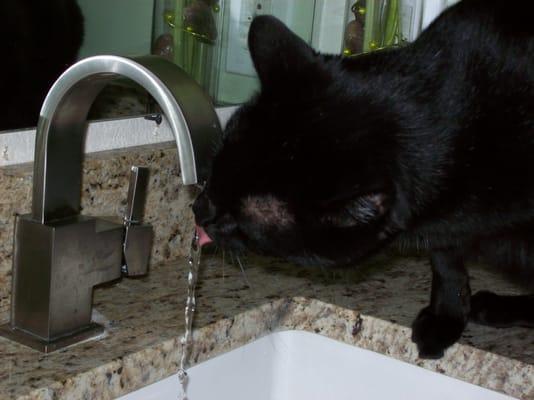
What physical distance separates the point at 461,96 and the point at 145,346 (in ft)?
1.29

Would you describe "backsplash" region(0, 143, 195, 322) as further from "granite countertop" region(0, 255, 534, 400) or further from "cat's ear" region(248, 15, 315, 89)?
"cat's ear" region(248, 15, 315, 89)

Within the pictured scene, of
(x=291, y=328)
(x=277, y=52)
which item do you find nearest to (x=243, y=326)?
(x=291, y=328)

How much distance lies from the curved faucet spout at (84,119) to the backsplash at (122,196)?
0.06m

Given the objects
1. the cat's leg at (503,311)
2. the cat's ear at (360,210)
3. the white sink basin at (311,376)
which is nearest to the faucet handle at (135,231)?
the white sink basin at (311,376)

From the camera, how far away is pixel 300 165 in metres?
0.77

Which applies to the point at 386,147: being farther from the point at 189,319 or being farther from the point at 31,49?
the point at 31,49

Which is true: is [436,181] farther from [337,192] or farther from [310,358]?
[310,358]

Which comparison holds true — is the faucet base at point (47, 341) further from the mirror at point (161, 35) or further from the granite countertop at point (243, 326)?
the mirror at point (161, 35)

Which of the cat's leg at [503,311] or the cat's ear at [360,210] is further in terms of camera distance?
the cat's leg at [503,311]

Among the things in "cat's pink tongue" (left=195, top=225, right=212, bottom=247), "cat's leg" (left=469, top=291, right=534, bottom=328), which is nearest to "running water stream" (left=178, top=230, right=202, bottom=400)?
"cat's pink tongue" (left=195, top=225, right=212, bottom=247)

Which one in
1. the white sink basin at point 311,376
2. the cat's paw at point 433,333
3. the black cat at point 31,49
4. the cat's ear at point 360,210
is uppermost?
the black cat at point 31,49

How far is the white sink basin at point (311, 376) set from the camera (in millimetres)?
965

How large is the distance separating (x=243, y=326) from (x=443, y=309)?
24 cm

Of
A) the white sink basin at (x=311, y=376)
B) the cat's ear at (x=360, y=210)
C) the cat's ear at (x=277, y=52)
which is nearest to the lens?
the cat's ear at (x=360, y=210)
